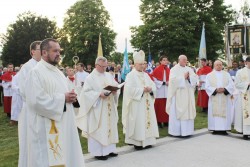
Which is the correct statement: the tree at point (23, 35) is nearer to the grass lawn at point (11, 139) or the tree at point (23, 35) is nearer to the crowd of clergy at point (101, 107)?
the grass lawn at point (11, 139)

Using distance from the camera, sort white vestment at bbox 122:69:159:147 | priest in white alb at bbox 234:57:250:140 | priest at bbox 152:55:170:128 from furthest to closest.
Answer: priest at bbox 152:55:170:128
priest in white alb at bbox 234:57:250:140
white vestment at bbox 122:69:159:147

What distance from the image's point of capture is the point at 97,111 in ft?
24.2

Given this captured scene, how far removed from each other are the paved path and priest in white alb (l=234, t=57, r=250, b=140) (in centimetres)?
34

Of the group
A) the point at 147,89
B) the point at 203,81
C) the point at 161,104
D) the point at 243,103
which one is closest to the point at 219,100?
the point at 243,103

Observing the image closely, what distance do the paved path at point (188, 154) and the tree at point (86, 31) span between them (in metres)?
37.2

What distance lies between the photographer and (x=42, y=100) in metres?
4.44

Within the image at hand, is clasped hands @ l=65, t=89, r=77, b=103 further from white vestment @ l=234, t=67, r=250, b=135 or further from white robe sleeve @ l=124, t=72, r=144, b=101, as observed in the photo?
white vestment @ l=234, t=67, r=250, b=135

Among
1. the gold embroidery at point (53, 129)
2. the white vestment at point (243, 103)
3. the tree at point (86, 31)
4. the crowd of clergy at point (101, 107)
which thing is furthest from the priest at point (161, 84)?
the tree at point (86, 31)

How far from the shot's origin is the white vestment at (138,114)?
8.04 meters

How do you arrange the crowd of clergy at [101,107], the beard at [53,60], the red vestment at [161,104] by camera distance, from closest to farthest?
Answer: the crowd of clergy at [101,107]
the beard at [53,60]
the red vestment at [161,104]

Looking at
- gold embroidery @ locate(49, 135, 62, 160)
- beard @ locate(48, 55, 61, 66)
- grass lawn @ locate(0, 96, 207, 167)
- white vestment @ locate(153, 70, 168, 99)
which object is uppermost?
beard @ locate(48, 55, 61, 66)

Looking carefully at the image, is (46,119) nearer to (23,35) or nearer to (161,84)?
(161,84)

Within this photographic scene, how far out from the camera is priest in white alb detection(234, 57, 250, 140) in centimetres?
920

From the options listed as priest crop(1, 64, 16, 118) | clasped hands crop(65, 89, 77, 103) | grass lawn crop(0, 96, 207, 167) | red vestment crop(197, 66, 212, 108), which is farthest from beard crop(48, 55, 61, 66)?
priest crop(1, 64, 16, 118)
